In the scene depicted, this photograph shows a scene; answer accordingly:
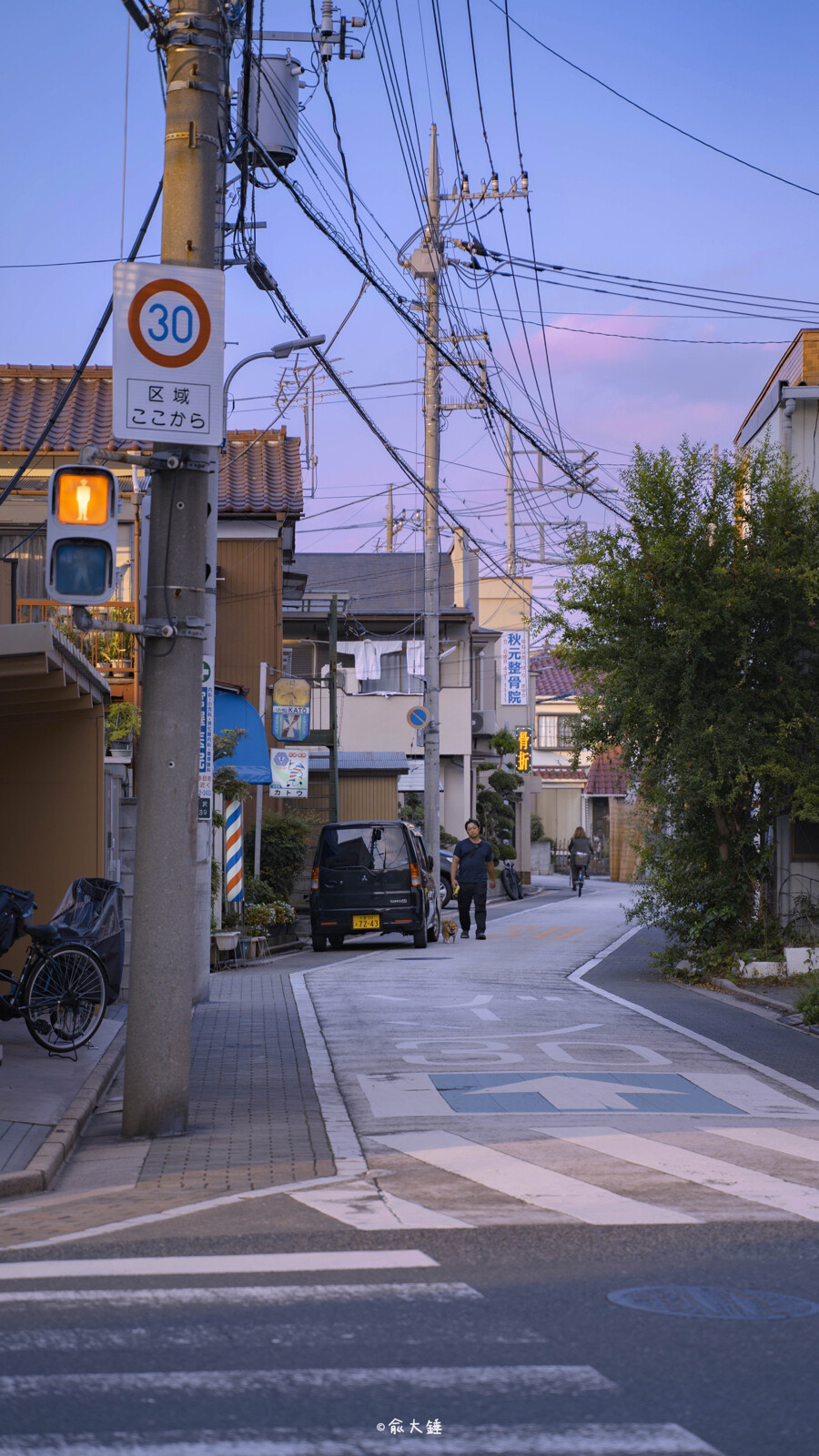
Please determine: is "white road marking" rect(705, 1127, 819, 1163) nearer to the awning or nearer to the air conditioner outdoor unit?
the awning

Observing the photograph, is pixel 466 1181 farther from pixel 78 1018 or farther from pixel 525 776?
pixel 525 776

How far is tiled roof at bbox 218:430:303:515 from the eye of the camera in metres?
28.8

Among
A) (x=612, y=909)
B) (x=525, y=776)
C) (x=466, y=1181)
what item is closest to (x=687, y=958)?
(x=466, y=1181)

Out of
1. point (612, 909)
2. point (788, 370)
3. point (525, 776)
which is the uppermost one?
point (788, 370)

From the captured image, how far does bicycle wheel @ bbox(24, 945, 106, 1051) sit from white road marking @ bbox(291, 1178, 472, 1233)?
4513 millimetres

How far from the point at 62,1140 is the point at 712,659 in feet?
35.2

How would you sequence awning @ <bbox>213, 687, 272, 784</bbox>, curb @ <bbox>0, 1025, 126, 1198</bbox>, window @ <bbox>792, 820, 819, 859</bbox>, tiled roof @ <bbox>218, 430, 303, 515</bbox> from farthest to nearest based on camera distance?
1. tiled roof @ <bbox>218, 430, 303, 515</bbox>
2. awning @ <bbox>213, 687, 272, 784</bbox>
3. window @ <bbox>792, 820, 819, 859</bbox>
4. curb @ <bbox>0, 1025, 126, 1198</bbox>

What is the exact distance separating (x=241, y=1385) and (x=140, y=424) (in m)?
5.50

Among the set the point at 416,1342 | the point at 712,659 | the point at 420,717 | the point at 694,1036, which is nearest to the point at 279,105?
the point at 712,659

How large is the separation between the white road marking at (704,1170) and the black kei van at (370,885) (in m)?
13.8

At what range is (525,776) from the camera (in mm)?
57000

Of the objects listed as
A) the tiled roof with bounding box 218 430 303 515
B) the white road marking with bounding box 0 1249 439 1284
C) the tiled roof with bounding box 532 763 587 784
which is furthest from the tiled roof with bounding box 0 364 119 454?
the tiled roof with bounding box 532 763 587 784

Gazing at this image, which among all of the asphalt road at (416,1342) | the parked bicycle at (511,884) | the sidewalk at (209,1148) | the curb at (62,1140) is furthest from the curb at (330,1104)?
the parked bicycle at (511,884)

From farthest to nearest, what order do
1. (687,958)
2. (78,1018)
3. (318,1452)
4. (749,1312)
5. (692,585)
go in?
1. (687,958)
2. (692,585)
3. (78,1018)
4. (749,1312)
5. (318,1452)
